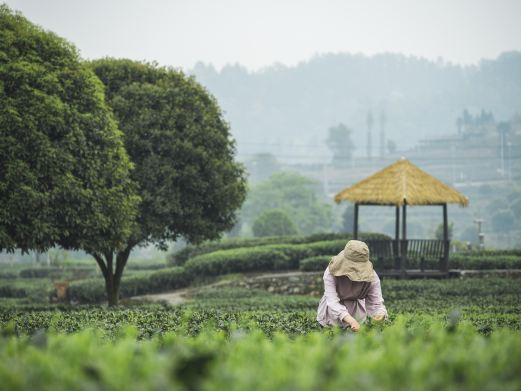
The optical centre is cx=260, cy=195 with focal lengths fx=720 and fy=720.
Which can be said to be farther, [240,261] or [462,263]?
[240,261]

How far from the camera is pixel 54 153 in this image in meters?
11.7

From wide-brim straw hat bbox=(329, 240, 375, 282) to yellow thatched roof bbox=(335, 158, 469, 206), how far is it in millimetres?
13288

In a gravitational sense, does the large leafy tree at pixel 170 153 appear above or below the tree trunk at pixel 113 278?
above

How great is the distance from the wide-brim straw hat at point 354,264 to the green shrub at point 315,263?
1431 centimetres

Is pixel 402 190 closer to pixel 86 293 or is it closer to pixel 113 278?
pixel 113 278

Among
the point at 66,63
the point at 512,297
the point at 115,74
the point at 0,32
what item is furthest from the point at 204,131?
the point at 512,297

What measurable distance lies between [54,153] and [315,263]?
34.9 ft

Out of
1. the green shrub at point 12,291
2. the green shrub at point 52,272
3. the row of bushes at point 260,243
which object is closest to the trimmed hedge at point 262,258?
the row of bushes at point 260,243

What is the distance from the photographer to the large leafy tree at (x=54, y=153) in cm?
1115

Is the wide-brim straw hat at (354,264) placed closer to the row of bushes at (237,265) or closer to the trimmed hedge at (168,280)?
the row of bushes at (237,265)

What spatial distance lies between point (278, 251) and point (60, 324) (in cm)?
1549

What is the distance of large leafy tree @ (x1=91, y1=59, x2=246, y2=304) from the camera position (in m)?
16.5

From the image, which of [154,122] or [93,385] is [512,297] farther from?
[93,385]

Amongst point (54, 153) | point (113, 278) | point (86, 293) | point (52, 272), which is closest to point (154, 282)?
point (86, 293)
